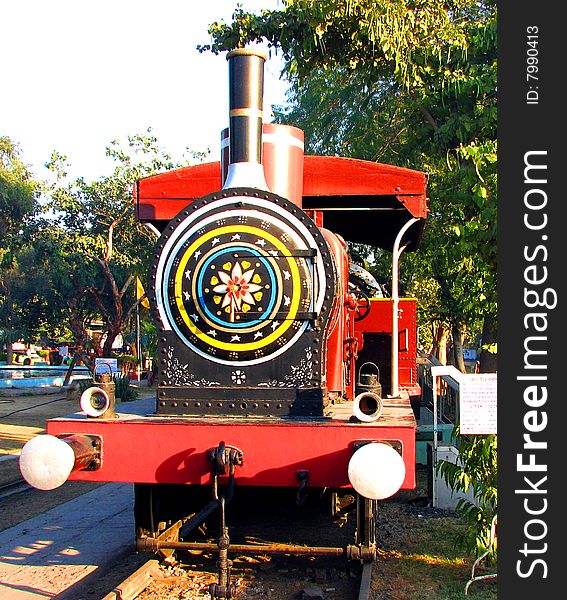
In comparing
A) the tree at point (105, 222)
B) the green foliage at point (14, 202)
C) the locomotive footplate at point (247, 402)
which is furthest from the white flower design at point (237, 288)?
the green foliage at point (14, 202)

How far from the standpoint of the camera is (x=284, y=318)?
4832mm

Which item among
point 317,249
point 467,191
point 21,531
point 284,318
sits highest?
point 467,191

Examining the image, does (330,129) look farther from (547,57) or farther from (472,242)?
(547,57)

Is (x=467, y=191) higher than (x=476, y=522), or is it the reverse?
(x=467, y=191)

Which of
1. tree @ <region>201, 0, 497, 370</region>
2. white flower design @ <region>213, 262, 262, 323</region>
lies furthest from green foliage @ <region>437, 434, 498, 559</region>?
tree @ <region>201, 0, 497, 370</region>

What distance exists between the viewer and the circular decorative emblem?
482 cm

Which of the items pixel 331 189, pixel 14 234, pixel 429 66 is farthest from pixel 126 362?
pixel 331 189

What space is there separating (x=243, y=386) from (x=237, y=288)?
63 centimetres

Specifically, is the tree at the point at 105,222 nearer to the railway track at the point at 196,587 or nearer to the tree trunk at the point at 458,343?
the tree trunk at the point at 458,343

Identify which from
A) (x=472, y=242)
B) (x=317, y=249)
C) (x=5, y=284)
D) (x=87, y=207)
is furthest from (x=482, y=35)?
(x=5, y=284)

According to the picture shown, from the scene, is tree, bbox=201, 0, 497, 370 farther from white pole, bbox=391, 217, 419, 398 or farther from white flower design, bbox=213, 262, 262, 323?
white flower design, bbox=213, 262, 262, 323

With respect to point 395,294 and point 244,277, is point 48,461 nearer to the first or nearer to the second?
point 244,277

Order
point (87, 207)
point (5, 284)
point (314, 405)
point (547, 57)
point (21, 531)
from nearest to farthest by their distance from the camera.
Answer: point (547, 57) < point (314, 405) < point (21, 531) < point (87, 207) < point (5, 284)

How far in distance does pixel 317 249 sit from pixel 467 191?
1879 millimetres
